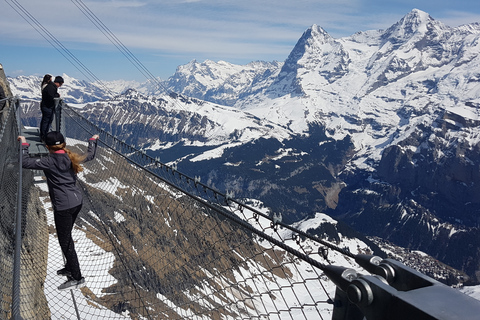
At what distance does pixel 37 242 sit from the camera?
11.4 m

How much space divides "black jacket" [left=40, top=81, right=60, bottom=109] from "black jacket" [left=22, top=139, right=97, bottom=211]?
8271mm

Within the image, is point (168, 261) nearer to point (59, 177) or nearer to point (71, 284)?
point (71, 284)

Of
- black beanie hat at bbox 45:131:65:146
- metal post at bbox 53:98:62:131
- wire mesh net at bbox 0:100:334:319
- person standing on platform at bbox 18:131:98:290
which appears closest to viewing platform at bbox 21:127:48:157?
metal post at bbox 53:98:62:131

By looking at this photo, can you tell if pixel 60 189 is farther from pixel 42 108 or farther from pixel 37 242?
pixel 42 108

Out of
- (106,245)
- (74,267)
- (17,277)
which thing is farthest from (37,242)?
(17,277)

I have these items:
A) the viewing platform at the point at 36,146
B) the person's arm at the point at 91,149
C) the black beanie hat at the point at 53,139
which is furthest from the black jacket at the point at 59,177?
the viewing platform at the point at 36,146

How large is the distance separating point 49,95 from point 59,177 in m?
8.79

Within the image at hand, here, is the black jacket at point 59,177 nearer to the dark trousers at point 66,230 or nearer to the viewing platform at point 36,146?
the dark trousers at point 66,230

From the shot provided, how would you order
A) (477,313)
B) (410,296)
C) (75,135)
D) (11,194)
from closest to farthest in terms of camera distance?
(477,313) → (410,296) → (11,194) → (75,135)

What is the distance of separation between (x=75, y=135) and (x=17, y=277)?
20.2m

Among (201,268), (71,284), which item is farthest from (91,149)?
(201,268)

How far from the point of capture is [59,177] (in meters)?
7.14

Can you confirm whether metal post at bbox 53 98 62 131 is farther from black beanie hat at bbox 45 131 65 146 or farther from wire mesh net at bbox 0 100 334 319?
black beanie hat at bbox 45 131 65 146

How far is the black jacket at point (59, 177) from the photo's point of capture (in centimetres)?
700
